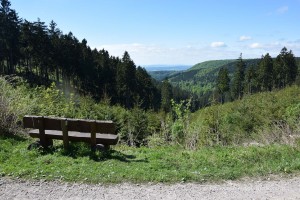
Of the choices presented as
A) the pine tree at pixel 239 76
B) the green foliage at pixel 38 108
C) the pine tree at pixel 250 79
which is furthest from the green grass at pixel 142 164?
the pine tree at pixel 239 76

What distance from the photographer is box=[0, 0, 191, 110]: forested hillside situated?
178ft

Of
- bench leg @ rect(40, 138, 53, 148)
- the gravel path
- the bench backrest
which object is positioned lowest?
the gravel path

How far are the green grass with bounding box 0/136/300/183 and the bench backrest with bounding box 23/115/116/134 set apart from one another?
2.00 ft

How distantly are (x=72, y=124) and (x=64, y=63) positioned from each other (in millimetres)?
56339

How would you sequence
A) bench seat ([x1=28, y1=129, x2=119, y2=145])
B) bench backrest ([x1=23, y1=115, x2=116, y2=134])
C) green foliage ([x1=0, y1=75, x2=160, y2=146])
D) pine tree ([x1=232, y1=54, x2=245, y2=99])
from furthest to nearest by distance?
pine tree ([x1=232, y1=54, x2=245, y2=99]) < green foliage ([x1=0, y1=75, x2=160, y2=146]) < bench seat ([x1=28, y1=129, x2=119, y2=145]) < bench backrest ([x1=23, y1=115, x2=116, y2=134])

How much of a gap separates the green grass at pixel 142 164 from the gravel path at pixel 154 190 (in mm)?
261

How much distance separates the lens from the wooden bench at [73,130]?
7840 millimetres

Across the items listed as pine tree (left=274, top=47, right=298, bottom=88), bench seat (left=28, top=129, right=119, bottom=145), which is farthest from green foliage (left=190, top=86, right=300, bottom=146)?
pine tree (left=274, top=47, right=298, bottom=88)

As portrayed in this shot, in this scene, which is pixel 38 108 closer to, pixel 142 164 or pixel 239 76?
pixel 142 164

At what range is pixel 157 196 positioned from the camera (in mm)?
5602

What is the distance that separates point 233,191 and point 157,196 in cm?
155

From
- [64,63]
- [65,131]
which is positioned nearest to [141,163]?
[65,131]

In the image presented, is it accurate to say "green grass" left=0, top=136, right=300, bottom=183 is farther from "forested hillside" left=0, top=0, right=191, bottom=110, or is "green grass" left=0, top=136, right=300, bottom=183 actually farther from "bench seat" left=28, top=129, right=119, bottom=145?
"forested hillside" left=0, top=0, right=191, bottom=110

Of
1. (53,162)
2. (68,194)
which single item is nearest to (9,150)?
(53,162)
